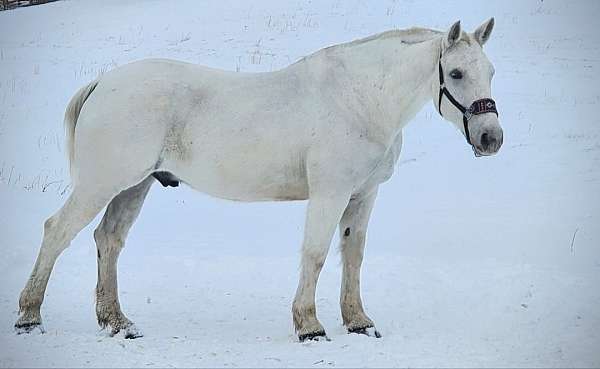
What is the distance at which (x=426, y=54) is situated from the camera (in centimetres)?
473

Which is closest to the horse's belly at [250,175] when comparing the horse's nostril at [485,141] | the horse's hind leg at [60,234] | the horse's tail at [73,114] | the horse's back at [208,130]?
the horse's back at [208,130]

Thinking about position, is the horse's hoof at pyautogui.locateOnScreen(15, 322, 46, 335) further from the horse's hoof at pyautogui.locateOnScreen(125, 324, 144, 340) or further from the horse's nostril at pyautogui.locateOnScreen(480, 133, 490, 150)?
the horse's nostril at pyautogui.locateOnScreen(480, 133, 490, 150)

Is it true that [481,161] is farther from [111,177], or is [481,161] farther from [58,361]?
[58,361]

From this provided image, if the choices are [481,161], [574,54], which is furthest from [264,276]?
[574,54]

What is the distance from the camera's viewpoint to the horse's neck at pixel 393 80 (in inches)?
186

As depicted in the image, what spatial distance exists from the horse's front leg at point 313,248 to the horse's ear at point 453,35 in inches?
47.8

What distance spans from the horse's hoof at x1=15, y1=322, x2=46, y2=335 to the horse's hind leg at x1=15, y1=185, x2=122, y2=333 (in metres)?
0.01

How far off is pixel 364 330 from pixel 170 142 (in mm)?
1918

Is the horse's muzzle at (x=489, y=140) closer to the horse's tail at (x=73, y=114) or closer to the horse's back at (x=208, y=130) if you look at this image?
the horse's back at (x=208, y=130)

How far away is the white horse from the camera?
14.9ft

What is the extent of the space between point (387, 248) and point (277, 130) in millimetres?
3136

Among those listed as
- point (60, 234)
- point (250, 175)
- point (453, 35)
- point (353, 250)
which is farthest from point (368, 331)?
point (60, 234)

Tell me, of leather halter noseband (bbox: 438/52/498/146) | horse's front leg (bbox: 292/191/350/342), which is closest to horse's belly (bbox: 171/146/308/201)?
horse's front leg (bbox: 292/191/350/342)

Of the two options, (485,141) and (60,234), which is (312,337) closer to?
(485,141)
